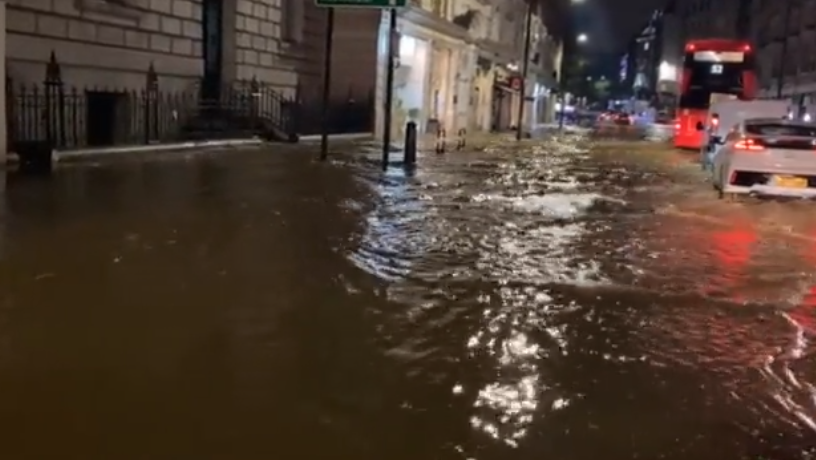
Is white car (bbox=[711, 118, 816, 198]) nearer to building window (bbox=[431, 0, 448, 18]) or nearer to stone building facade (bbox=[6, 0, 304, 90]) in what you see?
stone building facade (bbox=[6, 0, 304, 90])

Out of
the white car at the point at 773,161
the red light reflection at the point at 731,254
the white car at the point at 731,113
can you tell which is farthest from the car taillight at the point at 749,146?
the white car at the point at 731,113

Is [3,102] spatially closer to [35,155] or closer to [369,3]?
[35,155]

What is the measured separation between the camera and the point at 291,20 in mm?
33500

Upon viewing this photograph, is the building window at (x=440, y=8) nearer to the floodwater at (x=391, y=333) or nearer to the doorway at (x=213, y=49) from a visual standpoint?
the doorway at (x=213, y=49)

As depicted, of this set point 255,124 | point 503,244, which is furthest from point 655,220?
point 255,124

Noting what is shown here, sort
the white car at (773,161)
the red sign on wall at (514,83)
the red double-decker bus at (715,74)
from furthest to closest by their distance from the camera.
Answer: the red sign on wall at (514,83) → the red double-decker bus at (715,74) → the white car at (773,161)

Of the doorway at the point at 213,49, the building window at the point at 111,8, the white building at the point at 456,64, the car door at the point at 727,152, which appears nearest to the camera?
the car door at the point at 727,152

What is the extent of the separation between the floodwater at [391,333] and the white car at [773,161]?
348cm

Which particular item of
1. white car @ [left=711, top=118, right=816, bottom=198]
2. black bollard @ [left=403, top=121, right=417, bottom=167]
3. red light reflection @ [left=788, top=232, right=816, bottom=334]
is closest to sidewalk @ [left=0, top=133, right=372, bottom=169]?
black bollard @ [left=403, top=121, right=417, bottom=167]

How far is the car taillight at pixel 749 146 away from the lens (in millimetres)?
17125

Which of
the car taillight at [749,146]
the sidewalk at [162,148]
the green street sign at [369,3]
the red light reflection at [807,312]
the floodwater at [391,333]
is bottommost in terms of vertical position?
the floodwater at [391,333]

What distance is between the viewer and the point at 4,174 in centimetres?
1566

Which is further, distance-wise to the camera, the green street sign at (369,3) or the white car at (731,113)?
the white car at (731,113)

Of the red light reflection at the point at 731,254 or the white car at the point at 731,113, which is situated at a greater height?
the white car at the point at 731,113
